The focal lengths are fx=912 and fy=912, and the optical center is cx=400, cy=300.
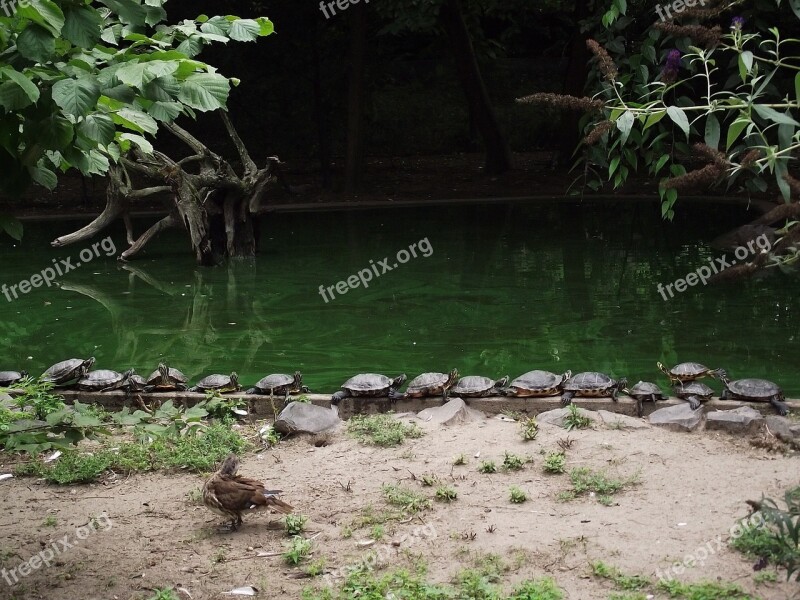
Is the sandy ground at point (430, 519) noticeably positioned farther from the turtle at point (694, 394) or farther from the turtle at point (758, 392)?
the turtle at point (758, 392)

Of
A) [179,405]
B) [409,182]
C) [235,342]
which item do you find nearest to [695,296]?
[235,342]

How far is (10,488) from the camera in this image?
4684mm

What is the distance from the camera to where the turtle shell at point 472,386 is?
5.70 meters

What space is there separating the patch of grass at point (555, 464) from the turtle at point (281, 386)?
1845 millimetres

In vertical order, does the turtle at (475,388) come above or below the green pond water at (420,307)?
above

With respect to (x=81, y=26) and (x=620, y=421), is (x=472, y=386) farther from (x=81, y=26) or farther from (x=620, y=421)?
(x=81, y=26)

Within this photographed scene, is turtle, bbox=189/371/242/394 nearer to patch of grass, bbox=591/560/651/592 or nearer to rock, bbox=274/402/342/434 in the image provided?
rock, bbox=274/402/342/434

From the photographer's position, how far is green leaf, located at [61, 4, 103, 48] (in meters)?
2.81

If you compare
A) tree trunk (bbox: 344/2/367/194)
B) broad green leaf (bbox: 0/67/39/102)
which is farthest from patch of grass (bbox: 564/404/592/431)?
tree trunk (bbox: 344/2/367/194)

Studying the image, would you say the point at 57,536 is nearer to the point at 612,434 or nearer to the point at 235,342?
the point at 612,434

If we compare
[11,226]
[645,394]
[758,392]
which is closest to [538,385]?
[645,394]

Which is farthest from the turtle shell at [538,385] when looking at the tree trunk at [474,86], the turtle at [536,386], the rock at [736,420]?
the tree trunk at [474,86]

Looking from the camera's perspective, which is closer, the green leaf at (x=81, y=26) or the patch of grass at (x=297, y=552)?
the green leaf at (x=81, y=26)

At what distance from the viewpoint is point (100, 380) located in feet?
20.0
